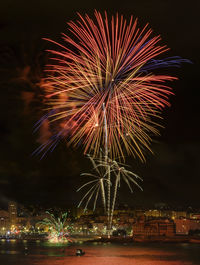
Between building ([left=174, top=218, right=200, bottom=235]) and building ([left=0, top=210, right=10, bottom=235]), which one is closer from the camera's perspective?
building ([left=174, top=218, right=200, bottom=235])

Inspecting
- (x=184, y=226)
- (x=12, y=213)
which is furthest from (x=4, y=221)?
(x=184, y=226)

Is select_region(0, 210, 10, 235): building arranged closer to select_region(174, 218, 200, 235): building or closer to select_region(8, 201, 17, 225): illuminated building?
select_region(8, 201, 17, 225): illuminated building

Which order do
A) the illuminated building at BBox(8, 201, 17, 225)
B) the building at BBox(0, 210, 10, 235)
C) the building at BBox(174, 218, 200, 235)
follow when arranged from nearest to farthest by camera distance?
the building at BBox(174, 218, 200, 235) → the building at BBox(0, 210, 10, 235) → the illuminated building at BBox(8, 201, 17, 225)

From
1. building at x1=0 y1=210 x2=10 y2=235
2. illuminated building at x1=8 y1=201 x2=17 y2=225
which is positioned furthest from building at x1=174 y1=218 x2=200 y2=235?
illuminated building at x1=8 y1=201 x2=17 y2=225

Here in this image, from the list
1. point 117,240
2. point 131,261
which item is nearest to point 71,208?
point 117,240

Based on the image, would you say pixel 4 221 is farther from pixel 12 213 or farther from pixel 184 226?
pixel 184 226

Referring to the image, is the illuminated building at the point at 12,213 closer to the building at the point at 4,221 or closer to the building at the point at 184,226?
the building at the point at 4,221

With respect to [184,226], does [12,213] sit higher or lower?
higher

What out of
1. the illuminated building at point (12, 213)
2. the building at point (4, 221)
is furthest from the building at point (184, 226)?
the illuminated building at point (12, 213)

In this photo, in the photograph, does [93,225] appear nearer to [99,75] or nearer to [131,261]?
[131,261]

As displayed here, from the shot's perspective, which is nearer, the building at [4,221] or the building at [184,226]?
the building at [184,226]

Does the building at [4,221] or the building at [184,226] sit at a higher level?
the building at [4,221]

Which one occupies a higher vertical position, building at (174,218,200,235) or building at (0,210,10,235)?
building at (0,210,10,235)

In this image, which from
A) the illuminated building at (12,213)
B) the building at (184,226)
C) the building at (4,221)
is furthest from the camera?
the illuminated building at (12,213)
